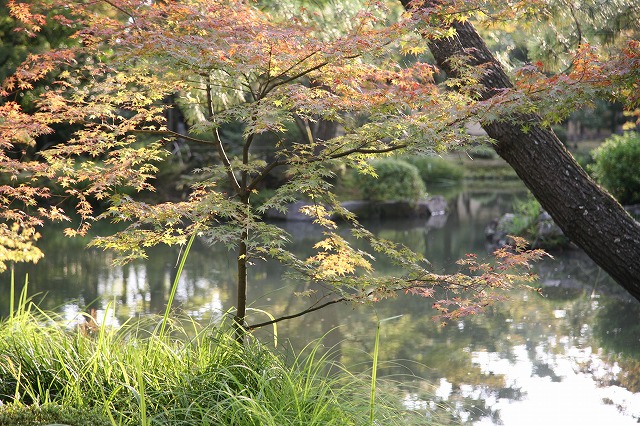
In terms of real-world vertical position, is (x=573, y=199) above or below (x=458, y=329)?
above

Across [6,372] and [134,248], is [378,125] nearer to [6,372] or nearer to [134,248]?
[134,248]

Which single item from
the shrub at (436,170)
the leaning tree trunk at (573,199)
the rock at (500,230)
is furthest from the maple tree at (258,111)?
the shrub at (436,170)

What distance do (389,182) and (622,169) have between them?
4180mm

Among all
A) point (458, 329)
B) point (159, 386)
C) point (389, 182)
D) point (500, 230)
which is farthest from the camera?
point (389, 182)

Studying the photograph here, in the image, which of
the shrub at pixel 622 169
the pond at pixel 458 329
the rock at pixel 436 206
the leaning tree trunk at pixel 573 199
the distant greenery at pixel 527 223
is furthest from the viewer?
the rock at pixel 436 206

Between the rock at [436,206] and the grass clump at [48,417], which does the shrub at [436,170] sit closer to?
the rock at [436,206]

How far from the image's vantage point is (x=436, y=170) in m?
19.1

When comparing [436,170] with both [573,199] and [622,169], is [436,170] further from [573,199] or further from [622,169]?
[573,199]

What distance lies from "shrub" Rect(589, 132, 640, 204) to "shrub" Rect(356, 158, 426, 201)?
12.2 ft

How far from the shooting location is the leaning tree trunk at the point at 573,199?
3758 mm

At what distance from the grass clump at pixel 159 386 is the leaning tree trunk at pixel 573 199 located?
152cm

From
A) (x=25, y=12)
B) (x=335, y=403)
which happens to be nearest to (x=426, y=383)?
(x=335, y=403)

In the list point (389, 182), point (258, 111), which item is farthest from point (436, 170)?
point (258, 111)

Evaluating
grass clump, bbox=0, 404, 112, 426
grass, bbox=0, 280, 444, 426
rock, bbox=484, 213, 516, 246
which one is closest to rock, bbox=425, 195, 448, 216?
rock, bbox=484, 213, 516, 246
